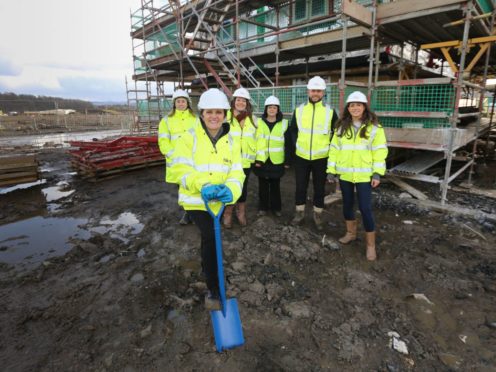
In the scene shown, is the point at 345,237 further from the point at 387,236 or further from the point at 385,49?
the point at 385,49

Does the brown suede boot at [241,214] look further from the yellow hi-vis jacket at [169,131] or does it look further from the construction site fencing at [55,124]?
the construction site fencing at [55,124]

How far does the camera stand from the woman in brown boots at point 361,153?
12.3 ft

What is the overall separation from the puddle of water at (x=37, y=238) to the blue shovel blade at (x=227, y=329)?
2.98 meters

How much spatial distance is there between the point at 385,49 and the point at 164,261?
8.48m

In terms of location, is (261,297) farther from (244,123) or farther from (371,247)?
(244,123)

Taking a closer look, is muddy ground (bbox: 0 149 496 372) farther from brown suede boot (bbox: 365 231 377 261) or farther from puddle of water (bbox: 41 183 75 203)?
puddle of water (bbox: 41 183 75 203)

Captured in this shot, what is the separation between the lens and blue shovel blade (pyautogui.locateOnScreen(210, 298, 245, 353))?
2480 mm

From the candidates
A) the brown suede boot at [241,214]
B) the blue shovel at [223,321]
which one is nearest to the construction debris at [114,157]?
the brown suede boot at [241,214]

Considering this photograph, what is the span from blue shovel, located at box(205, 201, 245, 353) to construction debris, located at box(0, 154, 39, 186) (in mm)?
7836

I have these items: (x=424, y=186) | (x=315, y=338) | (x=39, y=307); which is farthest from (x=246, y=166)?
(x=424, y=186)

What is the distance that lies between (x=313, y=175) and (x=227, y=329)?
2.85 meters

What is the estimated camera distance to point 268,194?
18.0ft

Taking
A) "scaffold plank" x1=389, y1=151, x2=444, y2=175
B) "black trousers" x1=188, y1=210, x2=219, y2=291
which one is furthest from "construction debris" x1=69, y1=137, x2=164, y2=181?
"scaffold plank" x1=389, y1=151, x2=444, y2=175

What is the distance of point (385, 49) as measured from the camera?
874 cm
